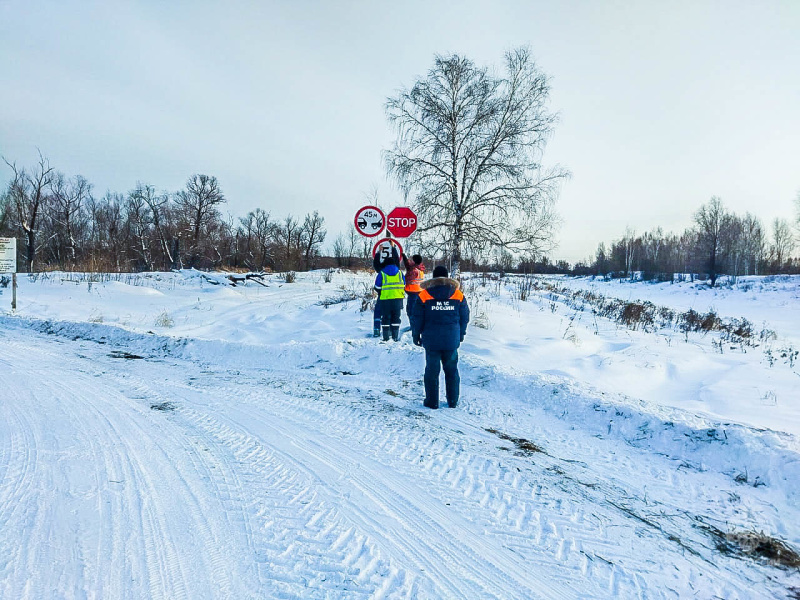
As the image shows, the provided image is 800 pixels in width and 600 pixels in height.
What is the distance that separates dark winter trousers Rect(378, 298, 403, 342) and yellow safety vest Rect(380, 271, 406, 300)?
3.4 inches

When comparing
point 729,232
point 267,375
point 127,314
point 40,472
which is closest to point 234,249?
point 127,314

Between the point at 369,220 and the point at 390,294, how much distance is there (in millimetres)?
1622

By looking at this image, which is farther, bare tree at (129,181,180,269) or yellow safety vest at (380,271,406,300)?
bare tree at (129,181,180,269)

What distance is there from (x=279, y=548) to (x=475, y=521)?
1365 mm

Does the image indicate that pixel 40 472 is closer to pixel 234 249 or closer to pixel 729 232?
pixel 234 249

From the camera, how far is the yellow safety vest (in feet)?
30.6

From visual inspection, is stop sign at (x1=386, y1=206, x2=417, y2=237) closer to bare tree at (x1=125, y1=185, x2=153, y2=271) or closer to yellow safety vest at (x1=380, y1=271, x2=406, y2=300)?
yellow safety vest at (x1=380, y1=271, x2=406, y2=300)

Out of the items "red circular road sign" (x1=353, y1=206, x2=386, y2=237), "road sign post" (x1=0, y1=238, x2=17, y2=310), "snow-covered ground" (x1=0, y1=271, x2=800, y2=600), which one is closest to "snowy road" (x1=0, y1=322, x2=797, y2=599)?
"snow-covered ground" (x1=0, y1=271, x2=800, y2=600)

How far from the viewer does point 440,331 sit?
5.94 metres

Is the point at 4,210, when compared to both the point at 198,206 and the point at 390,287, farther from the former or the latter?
the point at 390,287

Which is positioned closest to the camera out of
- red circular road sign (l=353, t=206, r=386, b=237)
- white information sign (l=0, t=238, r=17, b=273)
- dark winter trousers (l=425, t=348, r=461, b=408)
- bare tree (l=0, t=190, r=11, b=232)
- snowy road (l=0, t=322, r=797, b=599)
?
snowy road (l=0, t=322, r=797, b=599)

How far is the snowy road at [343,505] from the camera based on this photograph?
2.50m

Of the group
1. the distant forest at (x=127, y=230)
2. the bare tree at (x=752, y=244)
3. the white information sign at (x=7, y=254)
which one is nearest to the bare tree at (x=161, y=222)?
the distant forest at (x=127, y=230)

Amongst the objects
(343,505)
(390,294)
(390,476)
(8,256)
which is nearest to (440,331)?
(390,476)
